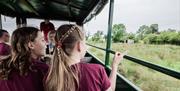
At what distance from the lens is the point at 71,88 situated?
4.23 feet

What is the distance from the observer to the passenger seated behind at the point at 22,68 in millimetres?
1358

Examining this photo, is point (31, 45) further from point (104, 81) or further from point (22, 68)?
point (104, 81)

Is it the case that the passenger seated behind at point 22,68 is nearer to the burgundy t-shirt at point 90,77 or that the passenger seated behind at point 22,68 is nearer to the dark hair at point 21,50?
the dark hair at point 21,50

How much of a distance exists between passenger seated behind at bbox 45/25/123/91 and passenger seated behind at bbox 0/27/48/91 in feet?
0.26

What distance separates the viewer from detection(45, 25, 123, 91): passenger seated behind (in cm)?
129

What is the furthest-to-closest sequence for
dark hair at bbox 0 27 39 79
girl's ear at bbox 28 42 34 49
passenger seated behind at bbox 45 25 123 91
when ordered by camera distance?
girl's ear at bbox 28 42 34 49 < dark hair at bbox 0 27 39 79 < passenger seated behind at bbox 45 25 123 91

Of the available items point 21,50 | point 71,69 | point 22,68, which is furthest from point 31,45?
point 71,69

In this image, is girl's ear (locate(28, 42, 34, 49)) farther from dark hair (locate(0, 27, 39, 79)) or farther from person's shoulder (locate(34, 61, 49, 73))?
person's shoulder (locate(34, 61, 49, 73))

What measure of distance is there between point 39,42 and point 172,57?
1070cm

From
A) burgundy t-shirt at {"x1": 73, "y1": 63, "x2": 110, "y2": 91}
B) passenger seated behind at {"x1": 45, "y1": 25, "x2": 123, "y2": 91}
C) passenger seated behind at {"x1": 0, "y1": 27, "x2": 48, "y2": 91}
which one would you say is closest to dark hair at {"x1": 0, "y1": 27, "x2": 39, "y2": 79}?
passenger seated behind at {"x1": 0, "y1": 27, "x2": 48, "y2": 91}

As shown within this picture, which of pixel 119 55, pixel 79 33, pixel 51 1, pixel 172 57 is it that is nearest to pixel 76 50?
pixel 79 33

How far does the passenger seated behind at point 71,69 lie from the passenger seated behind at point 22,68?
0.26 ft

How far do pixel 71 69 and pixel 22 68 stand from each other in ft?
0.80

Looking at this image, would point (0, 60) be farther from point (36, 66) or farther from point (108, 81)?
point (108, 81)
